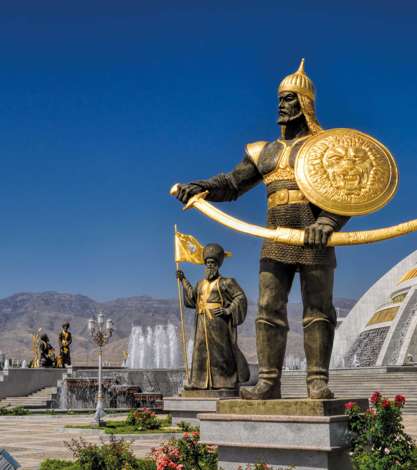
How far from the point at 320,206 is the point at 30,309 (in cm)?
19299

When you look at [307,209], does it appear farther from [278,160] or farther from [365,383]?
[365,383]

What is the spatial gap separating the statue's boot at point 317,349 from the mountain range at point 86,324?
98.2 meters

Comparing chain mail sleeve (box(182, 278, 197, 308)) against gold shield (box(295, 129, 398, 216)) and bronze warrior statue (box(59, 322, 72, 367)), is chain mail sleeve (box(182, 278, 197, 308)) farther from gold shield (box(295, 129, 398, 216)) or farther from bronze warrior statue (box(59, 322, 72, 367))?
bronze warrior statue (box(59, 322, 72, 367))

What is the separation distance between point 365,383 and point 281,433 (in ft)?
69.9

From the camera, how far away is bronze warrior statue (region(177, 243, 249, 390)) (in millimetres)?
11375

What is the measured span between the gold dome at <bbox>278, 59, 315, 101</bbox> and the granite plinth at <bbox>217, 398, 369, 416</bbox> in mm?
2540

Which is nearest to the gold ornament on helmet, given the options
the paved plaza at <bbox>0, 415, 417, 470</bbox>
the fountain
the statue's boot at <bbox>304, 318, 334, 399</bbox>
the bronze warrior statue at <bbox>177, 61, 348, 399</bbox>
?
the bronze warrior statue at <bbox>177, 61, 348, 399</bbox>

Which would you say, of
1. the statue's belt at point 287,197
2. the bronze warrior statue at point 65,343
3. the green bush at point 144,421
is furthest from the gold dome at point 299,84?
the bronze warrior statue at point 65,343

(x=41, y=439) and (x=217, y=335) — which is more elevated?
(x=217, y=335)

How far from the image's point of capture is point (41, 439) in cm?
1284

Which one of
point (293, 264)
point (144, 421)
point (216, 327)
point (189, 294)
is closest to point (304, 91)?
point (293, 264)

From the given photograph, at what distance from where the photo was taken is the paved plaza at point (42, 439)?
32.7 feet

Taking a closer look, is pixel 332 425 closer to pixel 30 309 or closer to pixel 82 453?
pixel 82 453

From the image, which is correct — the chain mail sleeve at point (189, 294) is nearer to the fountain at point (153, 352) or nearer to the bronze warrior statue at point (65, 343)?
the bronze warrior statue at point (65, 343)
